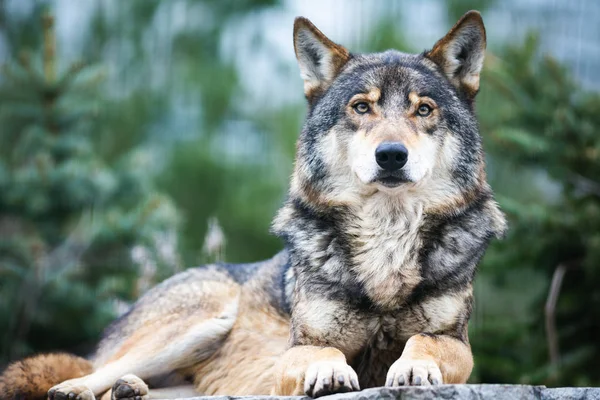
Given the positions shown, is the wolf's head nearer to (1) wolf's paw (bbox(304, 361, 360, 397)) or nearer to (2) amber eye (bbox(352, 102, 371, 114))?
(2) amber eye (bbox(352, 102, 371, 114))

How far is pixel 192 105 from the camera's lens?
18859 millimetres

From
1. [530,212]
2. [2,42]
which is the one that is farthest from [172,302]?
[2,42]

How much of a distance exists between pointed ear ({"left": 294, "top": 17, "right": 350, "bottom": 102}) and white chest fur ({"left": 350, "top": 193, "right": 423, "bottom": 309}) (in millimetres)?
1066

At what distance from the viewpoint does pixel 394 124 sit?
4910mm

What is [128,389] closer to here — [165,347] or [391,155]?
[165,347]

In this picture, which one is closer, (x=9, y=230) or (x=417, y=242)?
(x=417, y=242)

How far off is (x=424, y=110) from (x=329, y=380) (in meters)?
1.94

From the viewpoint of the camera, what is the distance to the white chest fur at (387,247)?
188 inches

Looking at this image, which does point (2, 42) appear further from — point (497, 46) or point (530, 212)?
point (530, 212)

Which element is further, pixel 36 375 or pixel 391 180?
pixel 36 375

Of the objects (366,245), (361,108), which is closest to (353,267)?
(366,245)

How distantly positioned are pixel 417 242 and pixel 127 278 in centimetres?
521

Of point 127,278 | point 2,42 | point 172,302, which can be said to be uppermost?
point 2,42

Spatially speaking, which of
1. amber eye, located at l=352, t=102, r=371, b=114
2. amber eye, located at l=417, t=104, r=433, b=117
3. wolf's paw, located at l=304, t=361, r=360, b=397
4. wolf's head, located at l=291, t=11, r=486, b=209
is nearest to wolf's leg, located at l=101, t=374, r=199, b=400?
wolf's paw, located at l=304, t=361, r=360, b=397
